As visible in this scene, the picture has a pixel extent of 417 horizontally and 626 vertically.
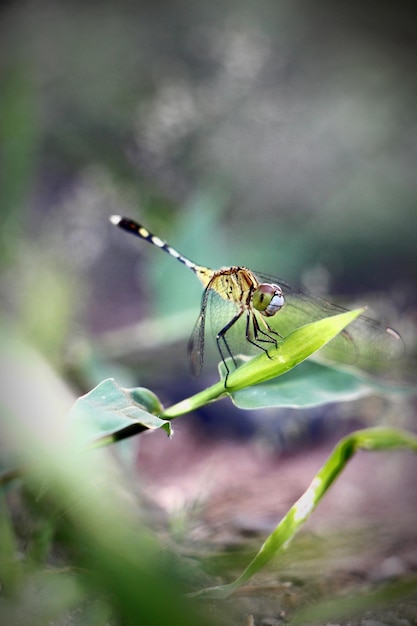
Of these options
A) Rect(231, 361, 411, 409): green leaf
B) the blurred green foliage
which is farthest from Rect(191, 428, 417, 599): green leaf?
the blurred green foliage

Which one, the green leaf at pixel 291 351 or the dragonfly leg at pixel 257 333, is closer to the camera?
the green leaf at pixel 291 351

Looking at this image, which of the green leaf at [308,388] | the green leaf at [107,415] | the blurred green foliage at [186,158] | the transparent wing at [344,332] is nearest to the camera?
the green leaf at [107,415]

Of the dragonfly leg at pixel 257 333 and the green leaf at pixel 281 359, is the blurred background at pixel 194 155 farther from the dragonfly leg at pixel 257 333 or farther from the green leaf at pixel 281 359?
the green leaf at pixel 281 359

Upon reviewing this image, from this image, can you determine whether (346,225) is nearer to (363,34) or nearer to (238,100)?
(238,100)

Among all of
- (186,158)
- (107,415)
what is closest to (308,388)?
(107,415)

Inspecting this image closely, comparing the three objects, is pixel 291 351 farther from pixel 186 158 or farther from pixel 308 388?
pixel 186 158

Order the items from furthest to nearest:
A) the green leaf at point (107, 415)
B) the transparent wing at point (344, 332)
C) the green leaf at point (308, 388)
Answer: the transparent wing at point (344, 332)
the green leaf at point (308, 388)
the green leaf at point (107, 415)

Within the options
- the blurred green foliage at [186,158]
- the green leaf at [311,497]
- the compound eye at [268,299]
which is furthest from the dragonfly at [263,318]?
the blurred green foliage at [186,158]
